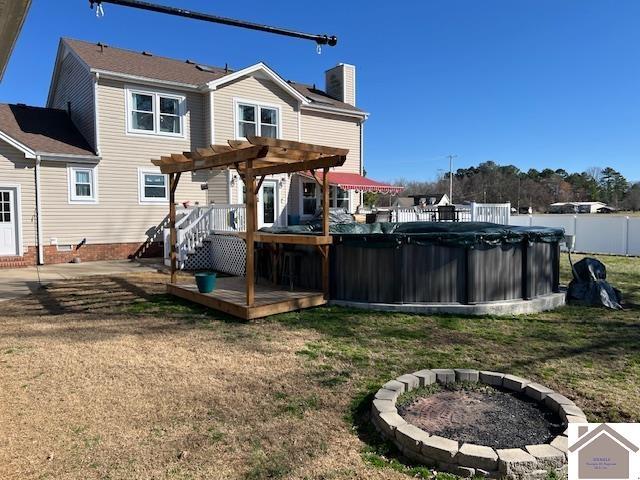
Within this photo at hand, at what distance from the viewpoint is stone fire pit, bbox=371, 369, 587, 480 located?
2.91m

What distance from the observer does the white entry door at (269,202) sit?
56.8 ft

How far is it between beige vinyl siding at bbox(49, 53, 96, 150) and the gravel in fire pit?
547 inches

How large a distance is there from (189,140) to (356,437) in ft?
46.9

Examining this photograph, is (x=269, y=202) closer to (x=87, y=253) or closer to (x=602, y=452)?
(x=87, y=253)

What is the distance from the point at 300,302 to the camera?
7.61m

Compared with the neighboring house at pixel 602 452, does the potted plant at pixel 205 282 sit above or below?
above

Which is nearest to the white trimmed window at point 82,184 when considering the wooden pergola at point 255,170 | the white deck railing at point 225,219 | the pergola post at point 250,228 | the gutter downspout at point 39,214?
the gutter downspout at point 39,214

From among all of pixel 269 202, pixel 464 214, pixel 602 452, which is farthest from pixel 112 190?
pixel 602 452

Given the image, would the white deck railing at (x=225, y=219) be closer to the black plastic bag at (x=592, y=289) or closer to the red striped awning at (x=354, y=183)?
the red striped awning at (x=354, y=183)

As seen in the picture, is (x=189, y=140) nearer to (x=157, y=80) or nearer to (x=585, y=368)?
(x=157, y=80)

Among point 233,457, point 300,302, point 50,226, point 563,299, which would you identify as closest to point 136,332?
point 300,302

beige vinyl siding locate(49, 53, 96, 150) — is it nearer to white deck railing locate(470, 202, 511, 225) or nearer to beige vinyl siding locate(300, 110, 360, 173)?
beige vinyl siding locate(300, 110, 360, 173)

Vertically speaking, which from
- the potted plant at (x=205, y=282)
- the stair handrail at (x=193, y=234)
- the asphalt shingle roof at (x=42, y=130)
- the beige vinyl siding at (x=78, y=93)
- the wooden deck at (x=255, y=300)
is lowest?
the wooden deck at (x=255, y=300)

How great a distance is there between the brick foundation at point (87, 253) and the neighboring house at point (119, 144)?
31mm
